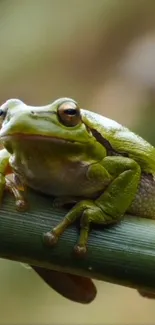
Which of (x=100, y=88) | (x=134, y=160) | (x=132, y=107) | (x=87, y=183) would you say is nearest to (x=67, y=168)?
(x=87, y=183)

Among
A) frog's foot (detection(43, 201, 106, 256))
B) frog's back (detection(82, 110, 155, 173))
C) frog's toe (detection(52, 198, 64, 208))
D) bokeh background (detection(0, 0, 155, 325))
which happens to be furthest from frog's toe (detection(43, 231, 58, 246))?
bokeh background (detection(0, 0, 155, 325))

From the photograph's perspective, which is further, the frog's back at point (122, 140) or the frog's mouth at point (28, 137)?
the frog's back at point (122, 140)

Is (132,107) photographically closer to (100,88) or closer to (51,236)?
(100,88)

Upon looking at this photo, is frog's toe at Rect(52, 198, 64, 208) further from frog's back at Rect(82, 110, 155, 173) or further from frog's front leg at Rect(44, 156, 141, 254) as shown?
frog's back at Rect(82, 110, 155, 173)

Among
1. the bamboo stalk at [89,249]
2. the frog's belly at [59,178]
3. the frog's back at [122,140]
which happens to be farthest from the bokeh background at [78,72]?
the bamboo stalk at [89,249]

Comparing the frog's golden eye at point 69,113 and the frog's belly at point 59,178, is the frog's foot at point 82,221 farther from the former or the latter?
the frog's golden eye at point 69,113

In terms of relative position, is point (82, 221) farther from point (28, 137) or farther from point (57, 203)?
point (28, 137)
